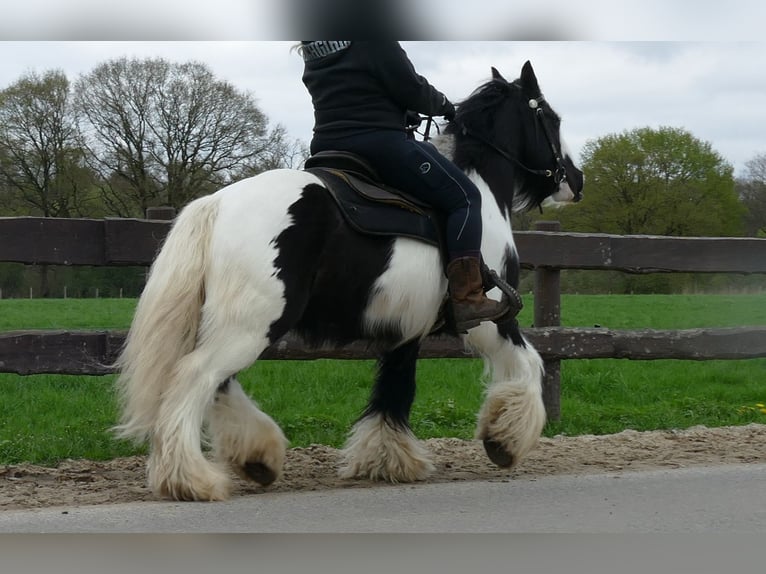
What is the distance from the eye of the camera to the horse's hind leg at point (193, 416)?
4.22 m

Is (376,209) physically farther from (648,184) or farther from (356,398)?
(648,184)

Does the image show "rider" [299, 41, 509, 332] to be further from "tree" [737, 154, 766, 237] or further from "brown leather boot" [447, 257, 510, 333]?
"tree" [737, 154, 766, 237]

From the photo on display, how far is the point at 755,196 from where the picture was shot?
481 inches

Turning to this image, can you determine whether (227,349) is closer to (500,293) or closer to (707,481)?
(500,293)

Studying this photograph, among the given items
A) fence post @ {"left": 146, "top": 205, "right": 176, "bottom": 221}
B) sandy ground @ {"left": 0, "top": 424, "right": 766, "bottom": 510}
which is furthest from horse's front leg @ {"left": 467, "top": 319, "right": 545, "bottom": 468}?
fence post @ {"left": 146, "top": 205, "right": 176, "bottom": 221}

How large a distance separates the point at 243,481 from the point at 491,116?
2.73 metres

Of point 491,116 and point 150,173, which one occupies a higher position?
point 150,173

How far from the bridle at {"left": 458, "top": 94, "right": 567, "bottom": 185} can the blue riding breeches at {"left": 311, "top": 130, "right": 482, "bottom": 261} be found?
73 centimetres

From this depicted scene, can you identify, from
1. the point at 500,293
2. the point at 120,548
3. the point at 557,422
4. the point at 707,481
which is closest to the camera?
the point at 120,548

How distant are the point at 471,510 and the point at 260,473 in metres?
1.30

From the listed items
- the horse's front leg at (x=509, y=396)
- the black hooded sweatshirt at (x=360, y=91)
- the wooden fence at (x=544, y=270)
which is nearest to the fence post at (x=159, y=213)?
the wooden fence at (x=544, y=270)

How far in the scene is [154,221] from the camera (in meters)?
6.38

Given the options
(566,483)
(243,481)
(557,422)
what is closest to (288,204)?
(243,481)

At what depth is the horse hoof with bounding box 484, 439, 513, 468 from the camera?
5.20 metres
